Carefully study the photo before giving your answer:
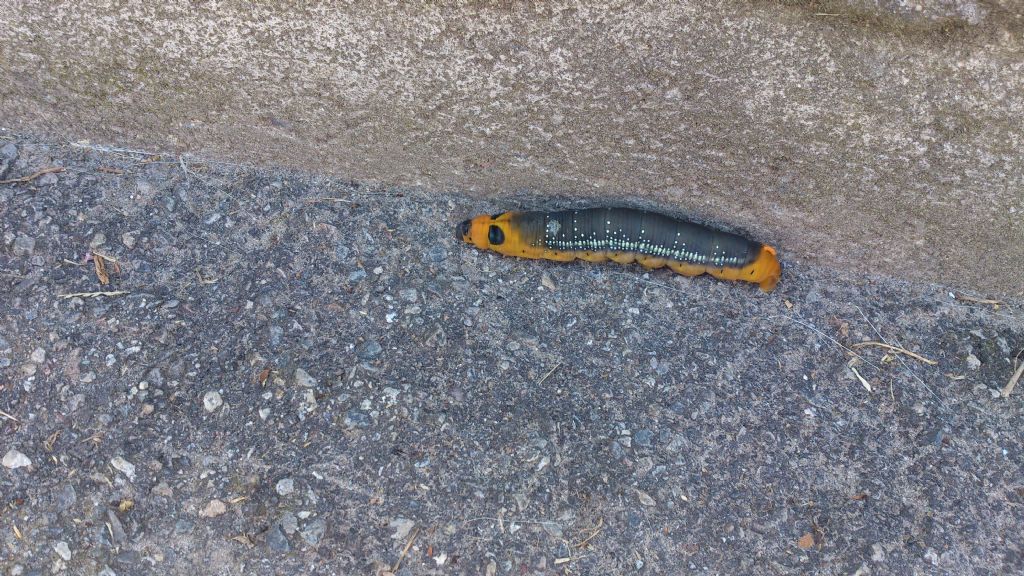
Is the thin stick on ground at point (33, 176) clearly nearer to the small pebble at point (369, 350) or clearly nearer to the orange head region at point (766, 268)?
the small pebble at point (369, 350)

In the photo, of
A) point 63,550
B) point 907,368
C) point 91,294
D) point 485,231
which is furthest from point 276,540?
point 907,368

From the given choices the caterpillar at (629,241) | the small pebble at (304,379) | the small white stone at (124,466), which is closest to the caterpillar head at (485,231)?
the caterpillar at (629,241)

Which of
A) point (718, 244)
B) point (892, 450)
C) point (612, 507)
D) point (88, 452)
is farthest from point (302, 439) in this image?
point (892, 450)

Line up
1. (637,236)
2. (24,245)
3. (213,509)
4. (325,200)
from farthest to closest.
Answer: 1. (325,200)
2. (637,236)
3. (24,245)
4. (213,509)

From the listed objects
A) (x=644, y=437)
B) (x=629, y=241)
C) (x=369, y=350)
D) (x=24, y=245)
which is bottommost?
(x=644, y=437)

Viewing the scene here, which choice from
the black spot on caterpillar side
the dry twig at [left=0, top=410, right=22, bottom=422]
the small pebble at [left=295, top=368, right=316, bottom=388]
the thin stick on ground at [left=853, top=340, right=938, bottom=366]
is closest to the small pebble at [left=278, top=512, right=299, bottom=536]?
the small pebble at [left=295, top=368, right=316, bottom=388]

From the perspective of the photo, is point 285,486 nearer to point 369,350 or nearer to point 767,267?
point 369,350

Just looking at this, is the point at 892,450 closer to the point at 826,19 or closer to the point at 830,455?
the point at 830,455
